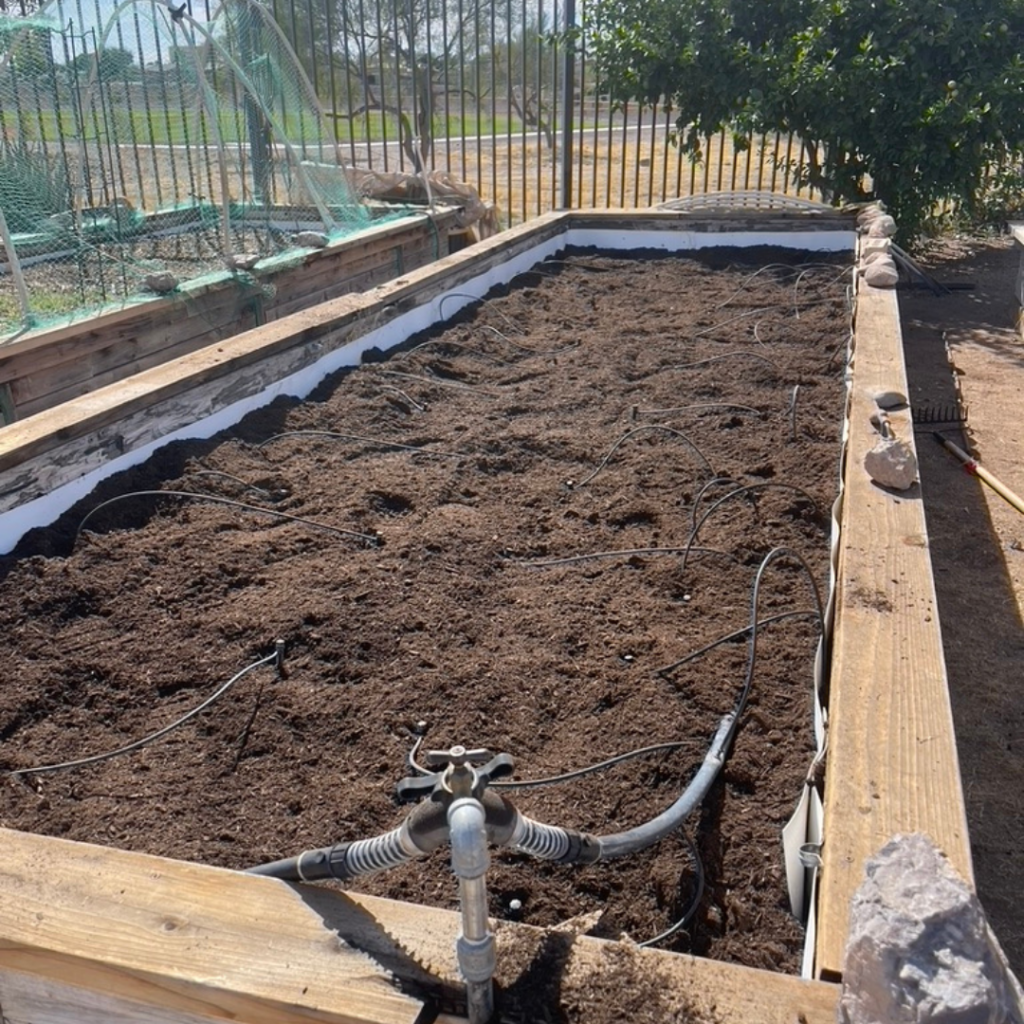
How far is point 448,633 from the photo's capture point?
2.45m

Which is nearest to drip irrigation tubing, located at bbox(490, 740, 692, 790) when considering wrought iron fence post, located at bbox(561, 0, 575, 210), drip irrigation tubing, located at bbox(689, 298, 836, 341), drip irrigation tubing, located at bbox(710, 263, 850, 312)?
drip irrigation tubing, located at bbox(689, 298, 836, 341)

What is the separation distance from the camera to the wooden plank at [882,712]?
1369 mm

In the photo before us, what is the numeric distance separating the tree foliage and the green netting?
9.85 ft

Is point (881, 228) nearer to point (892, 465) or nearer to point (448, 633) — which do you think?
point (892, 465)

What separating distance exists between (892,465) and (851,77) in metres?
6.57

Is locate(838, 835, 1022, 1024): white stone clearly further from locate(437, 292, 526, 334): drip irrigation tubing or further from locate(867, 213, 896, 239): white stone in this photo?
Answer: locate(867, 213, 896, 239): white stone

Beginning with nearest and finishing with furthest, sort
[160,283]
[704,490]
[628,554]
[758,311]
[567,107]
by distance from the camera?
[628,554], [704,490], [160,283], [758,311], [567,107]

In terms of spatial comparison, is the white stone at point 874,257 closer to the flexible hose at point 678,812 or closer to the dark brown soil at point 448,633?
the dark brown soil at point 448,633

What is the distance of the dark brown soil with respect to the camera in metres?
1.81

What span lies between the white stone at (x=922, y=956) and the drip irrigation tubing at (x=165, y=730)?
1492 millimetres

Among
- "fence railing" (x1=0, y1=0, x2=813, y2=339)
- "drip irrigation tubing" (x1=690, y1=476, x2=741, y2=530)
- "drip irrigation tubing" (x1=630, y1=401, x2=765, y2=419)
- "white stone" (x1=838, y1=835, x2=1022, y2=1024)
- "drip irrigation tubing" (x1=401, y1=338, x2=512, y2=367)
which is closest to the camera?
"white stone" (x1=838, y1=835, x2=1022, y2=1024)

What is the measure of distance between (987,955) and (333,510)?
2403 millimetres

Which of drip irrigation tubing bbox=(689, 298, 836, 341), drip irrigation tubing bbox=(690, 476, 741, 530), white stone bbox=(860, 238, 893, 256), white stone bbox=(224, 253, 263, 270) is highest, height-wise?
white stone bbox=(860, 238, 893, 256)

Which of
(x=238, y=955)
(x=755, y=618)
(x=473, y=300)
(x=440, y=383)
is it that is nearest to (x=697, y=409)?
(x=440, y=383)
